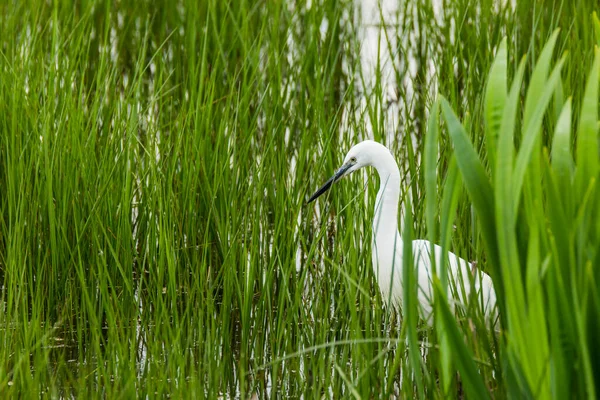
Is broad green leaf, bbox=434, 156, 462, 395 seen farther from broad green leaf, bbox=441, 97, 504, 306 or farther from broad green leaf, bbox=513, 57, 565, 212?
broad green leaf, bbox=513, 57, 565, 212

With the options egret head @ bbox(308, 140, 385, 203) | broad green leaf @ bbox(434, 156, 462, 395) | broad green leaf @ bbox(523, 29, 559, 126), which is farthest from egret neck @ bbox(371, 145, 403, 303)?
broad green leaf @ bbox(523, 29, 559, 126)

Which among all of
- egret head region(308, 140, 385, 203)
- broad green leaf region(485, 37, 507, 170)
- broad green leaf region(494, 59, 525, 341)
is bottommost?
broad green leaf region(494, 59, 525, 341)

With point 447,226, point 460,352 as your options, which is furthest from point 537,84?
point 460,352

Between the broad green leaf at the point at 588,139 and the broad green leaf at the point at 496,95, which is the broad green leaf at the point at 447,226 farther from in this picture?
the broad green leaf at the point at 588,139

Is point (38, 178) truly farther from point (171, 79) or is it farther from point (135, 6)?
point (135, 6)

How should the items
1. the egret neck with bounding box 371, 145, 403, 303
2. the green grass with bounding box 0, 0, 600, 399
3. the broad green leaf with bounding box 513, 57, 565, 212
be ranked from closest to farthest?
the broad green leaf with bounding box 513, 57, 565, 212 → the green grass with bounding box 0, 0, 600, 399 → the egret neck with bounding box 371, 145, 403, 303

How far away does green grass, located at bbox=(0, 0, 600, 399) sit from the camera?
5.20 feet

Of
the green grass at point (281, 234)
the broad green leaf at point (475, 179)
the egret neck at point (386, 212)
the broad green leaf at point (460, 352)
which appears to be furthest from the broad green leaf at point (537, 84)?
the egret neck at point (386, 212)

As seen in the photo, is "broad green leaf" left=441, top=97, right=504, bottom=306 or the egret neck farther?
the egret neck

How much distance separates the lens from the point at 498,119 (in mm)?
1662

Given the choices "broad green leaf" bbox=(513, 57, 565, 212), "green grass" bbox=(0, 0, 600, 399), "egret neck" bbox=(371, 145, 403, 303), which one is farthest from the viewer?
"egret neck" bbox=(371, 145, 403, 303)

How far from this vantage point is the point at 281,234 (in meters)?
3.13

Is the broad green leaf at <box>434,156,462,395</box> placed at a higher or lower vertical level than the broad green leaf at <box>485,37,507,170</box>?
lower

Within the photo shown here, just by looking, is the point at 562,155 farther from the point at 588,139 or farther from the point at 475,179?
the point at 475,179
